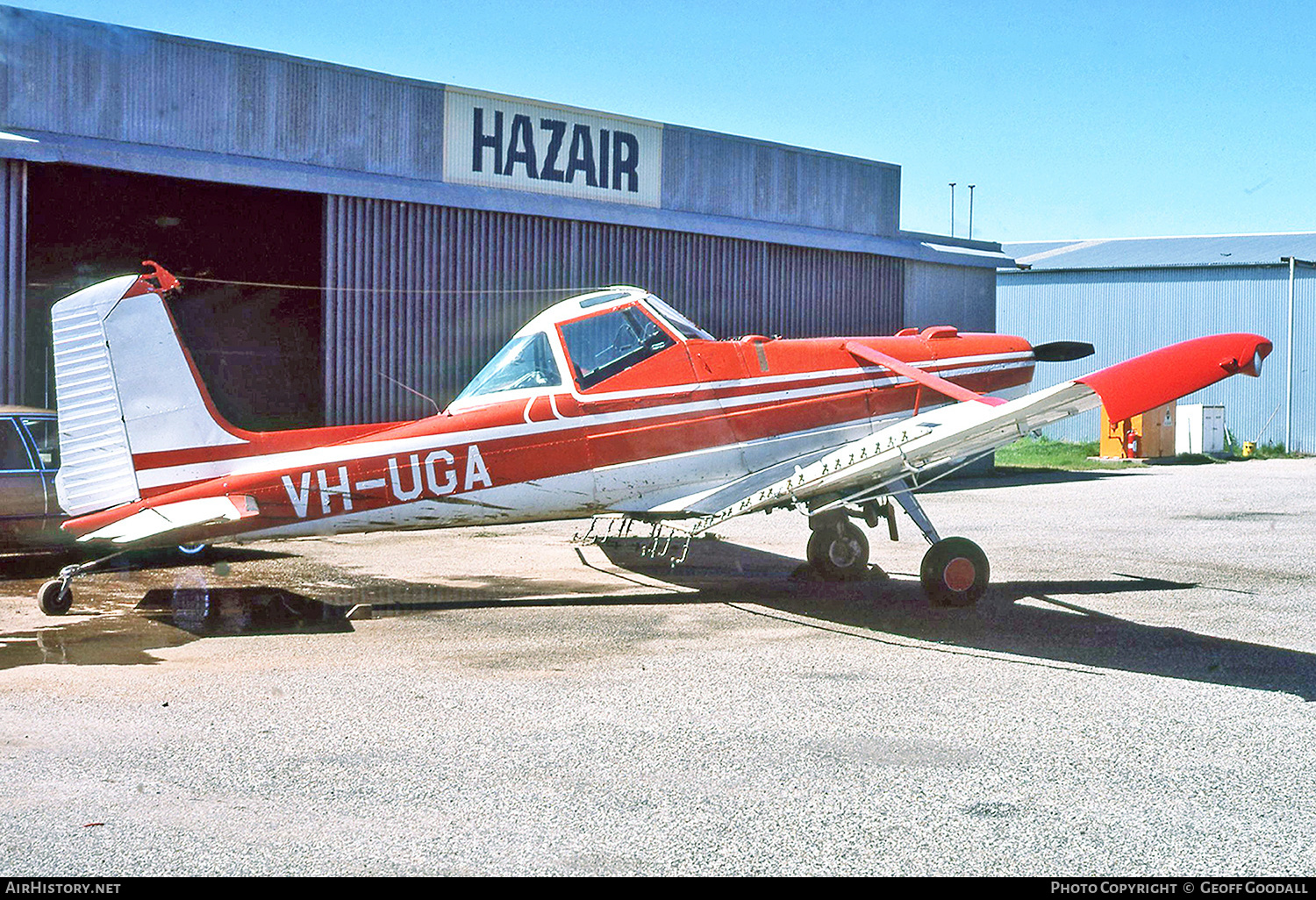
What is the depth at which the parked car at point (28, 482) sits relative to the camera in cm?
1162

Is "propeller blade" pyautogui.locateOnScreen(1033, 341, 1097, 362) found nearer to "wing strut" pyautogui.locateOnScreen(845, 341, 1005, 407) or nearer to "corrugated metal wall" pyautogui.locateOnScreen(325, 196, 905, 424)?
"wing strut" pyautogui.locateOnScreen(845, 341, 1005, 407)

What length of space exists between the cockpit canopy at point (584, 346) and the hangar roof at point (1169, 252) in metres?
38.0

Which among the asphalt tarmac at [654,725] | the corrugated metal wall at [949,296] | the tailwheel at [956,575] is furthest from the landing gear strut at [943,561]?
the corrugated metal wall at [949,296]

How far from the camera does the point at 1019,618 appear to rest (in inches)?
380

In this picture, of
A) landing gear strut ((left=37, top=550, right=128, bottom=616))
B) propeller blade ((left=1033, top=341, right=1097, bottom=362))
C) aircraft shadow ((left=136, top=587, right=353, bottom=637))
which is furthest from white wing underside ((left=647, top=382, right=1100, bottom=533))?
landing gear strut ((left=37, top=550, right=128, bottom=616))

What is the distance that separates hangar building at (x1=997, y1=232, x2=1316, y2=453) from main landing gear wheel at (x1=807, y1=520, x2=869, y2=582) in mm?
33041

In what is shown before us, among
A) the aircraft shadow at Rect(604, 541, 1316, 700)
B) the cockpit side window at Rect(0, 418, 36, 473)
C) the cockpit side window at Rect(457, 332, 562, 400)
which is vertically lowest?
the aircraft shadow at Rect(604, 541, 1316, 700)

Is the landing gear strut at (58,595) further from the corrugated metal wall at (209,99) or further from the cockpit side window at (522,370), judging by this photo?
the corrugated metal wall at (209,99)

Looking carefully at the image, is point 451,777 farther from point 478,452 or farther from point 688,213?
point 688,213

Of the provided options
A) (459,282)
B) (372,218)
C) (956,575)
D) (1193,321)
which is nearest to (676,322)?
(956,575)

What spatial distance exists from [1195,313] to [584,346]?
38.7 meters

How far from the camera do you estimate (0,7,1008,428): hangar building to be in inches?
630

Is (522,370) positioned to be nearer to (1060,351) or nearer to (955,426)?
(955,426)
